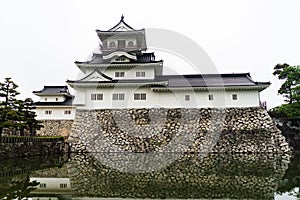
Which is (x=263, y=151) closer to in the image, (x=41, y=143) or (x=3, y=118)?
(x=41, y=143)

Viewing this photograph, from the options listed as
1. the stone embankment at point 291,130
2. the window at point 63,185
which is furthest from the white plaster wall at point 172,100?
the window at point 63,185

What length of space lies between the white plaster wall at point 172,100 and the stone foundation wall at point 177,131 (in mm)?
352

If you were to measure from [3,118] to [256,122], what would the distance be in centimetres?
1450

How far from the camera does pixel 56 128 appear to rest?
21266 millimetres

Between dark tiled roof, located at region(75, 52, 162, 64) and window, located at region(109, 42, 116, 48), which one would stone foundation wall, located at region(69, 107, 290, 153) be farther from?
window, located at region(109, 42, 116, 48)

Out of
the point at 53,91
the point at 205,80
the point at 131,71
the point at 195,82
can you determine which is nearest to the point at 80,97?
the point at 131,71

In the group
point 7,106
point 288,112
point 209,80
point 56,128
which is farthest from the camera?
point 56,128

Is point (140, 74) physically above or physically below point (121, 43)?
below

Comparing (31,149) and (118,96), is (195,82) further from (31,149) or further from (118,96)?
(31,149)

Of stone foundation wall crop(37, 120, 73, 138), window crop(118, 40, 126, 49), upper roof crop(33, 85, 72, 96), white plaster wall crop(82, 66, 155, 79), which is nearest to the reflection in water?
white plaster wall crop(82, 66, 155, 79)

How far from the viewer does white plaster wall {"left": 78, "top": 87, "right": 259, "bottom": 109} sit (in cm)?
1675

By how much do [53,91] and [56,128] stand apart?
4533 mm

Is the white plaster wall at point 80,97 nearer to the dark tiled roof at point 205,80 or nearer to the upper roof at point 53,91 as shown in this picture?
the dark tiled roof at point 205,80

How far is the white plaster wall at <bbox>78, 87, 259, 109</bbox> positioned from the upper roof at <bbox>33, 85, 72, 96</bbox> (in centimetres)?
756
